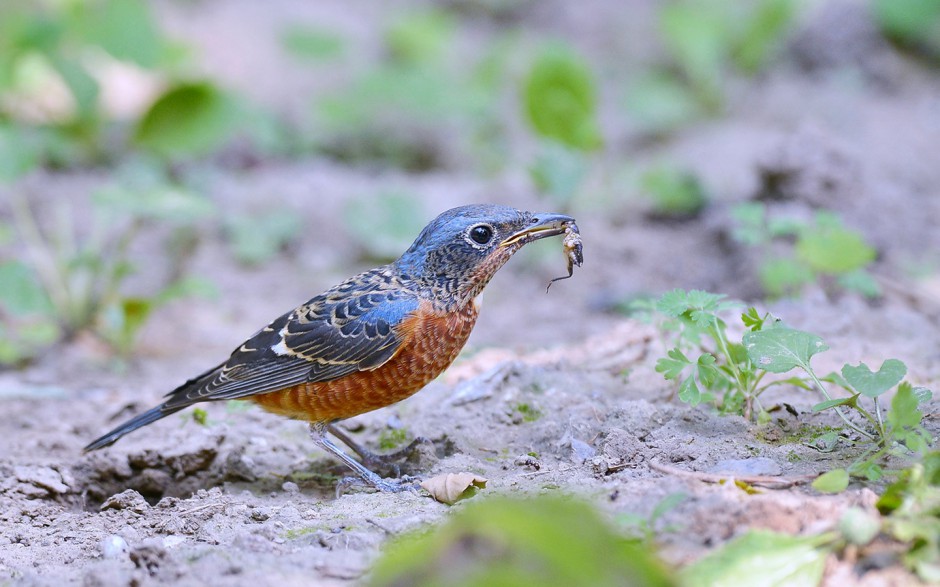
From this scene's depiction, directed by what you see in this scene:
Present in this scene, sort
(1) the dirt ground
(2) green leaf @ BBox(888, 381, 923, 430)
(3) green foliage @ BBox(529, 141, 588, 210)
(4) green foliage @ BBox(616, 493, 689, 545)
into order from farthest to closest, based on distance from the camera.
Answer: (3) green foliage @ BBox(529, 141, 588, 210)
(1) the dirt ground
(2) green leaf @ BBox(888, 381, 923, 430)
(4) green foliage @ BBox(616, 493, 689, 545)

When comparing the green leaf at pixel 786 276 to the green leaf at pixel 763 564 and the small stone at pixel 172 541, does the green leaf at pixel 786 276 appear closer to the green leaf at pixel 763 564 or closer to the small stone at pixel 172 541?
the green leaf at pixel 763 564

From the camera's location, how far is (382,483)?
3971mm

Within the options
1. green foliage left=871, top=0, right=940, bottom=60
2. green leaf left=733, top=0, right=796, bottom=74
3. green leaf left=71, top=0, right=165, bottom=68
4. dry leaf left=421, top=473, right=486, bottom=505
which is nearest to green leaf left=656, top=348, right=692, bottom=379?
dry leaf left=421, top=473, right=486, bottom=505

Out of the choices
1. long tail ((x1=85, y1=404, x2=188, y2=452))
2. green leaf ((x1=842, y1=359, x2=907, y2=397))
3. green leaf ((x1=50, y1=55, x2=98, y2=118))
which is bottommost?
long tail ((x1=85, y1=404, x2=188, y2=452))

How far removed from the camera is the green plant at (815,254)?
527cm

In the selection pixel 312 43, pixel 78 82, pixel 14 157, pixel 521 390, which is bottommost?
pixel 521 390

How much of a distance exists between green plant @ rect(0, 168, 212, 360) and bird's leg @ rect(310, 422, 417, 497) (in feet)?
6.31

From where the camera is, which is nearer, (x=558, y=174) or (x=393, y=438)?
(x=393, y=438)

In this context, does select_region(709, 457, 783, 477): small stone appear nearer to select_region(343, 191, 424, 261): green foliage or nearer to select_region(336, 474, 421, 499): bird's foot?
select_region(336, 474, 421, 499): bird's foot

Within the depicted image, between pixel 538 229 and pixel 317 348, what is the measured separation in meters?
1.13

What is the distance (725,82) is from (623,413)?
23.4ft

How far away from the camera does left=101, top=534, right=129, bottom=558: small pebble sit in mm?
3357

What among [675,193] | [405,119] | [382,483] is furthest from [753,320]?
[405,119]

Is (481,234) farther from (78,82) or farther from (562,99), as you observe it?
(78,82)
